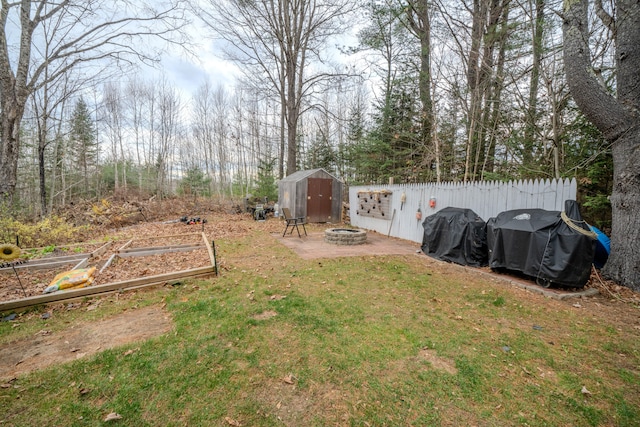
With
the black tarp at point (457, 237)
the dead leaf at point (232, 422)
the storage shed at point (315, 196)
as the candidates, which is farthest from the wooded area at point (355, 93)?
the dead leaf at point (232, 422)

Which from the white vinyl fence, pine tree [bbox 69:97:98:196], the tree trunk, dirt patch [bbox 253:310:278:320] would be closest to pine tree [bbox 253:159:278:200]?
the white vinyl fence

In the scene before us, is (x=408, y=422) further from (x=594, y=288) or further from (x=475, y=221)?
(x=475, y=221)

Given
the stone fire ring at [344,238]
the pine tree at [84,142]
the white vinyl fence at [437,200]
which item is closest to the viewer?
the white vinyl fence at [437,200]

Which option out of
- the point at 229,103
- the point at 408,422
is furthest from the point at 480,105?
the point at 229,103

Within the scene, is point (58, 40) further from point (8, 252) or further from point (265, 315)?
point (265, 315)

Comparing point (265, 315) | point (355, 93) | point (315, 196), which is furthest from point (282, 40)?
point (265, 315)

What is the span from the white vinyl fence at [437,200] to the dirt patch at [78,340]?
625cm

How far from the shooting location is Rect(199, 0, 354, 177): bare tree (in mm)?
12438

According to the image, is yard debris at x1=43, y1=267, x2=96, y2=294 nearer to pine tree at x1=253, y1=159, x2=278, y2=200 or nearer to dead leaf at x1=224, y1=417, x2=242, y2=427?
dead leaf at x1=224, y1=417, x2=242, y2=427

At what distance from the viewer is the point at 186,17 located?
7711 millimetres

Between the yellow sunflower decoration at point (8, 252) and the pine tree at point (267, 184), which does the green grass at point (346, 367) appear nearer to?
the yellow sunflower decoration at point (8, 252)

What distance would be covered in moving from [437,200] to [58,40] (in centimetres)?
1225

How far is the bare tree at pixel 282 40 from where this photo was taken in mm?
12438

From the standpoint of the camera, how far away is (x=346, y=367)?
2.14m
